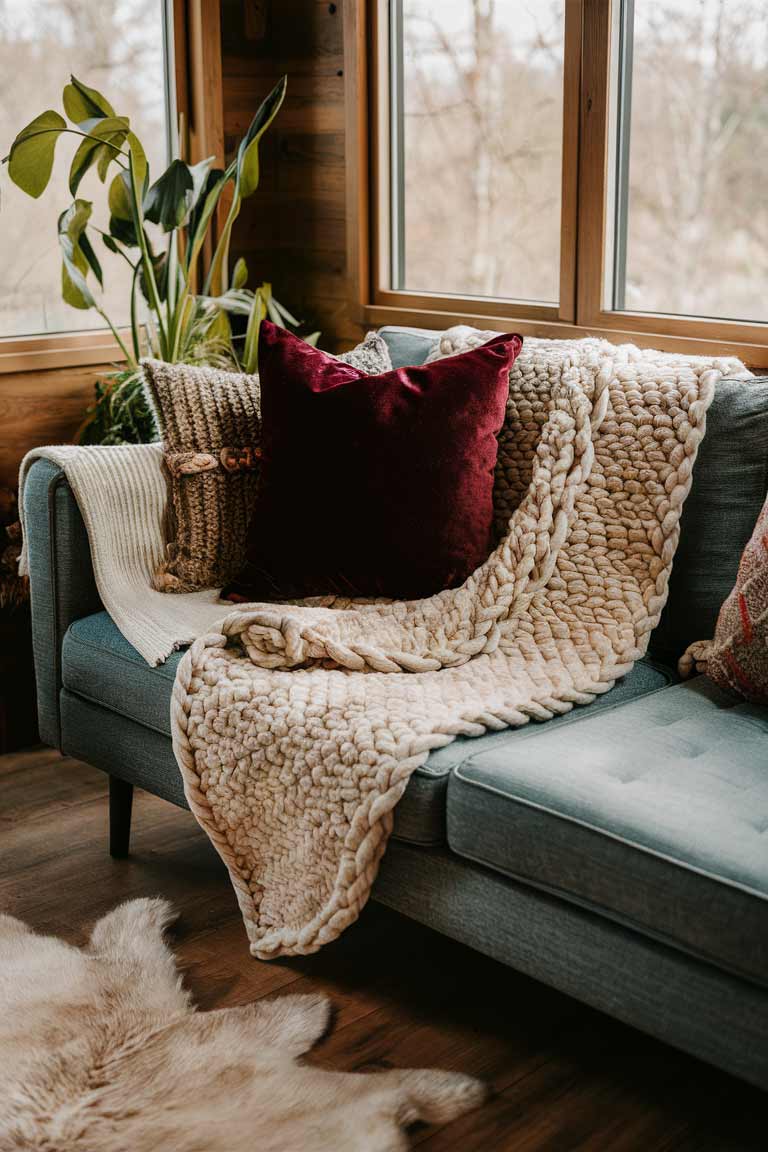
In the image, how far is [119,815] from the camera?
236 centimetres

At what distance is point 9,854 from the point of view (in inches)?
94.1

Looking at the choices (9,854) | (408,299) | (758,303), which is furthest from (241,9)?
(9,854)

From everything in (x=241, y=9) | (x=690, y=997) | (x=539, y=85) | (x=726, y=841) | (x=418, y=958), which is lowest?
(x=418, y=958)

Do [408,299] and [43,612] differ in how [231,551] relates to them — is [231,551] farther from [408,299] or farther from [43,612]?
[408,299]

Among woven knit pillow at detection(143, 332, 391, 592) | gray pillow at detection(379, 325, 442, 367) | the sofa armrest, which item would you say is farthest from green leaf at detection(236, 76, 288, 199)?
the sofa armrest

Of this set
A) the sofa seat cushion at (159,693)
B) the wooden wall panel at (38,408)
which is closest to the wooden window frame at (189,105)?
the wooden wall panel at (38,408)

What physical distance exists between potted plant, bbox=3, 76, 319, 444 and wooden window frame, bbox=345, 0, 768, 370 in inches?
12.1

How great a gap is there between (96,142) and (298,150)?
738 mm

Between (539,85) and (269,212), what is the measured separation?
915 millimetres

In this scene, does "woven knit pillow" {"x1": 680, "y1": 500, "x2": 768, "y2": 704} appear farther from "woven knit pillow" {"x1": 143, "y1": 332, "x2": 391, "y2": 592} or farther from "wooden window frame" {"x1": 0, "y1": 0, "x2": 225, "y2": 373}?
"wooden window frame" {"x1": 0, "y1": 0, "x2": 225, "y2": 373}

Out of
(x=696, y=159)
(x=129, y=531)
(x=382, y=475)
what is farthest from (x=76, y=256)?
(x=696, y=159)

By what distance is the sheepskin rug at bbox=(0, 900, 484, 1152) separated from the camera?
158 centimetres

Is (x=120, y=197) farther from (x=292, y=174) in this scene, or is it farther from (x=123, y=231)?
(x=292, y=174)

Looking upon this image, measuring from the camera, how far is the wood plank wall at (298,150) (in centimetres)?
316
